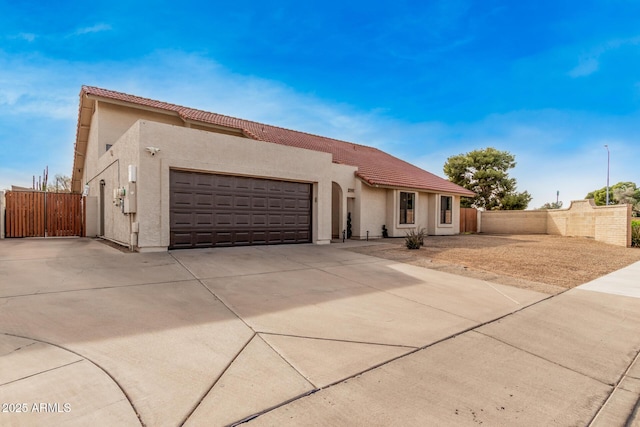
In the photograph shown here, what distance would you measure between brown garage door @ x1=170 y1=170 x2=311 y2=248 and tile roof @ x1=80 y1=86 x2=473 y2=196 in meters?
4.75

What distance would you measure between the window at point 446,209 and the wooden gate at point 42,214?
20.7 metres

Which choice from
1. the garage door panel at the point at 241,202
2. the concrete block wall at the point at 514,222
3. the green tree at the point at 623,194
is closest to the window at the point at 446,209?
the concrete block wall at the point at 514,222

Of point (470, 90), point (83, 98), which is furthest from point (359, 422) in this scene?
point (470, 90)

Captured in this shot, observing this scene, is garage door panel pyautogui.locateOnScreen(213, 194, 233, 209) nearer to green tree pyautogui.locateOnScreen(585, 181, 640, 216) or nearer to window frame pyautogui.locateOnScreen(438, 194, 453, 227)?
window frame pyautogui.locateOnScreen(438, 194, 453, 227)

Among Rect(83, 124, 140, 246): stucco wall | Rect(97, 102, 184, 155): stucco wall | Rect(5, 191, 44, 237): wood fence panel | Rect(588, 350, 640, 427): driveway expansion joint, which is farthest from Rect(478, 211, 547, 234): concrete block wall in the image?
Rect(5, 191, 44, 237): wood fence panel

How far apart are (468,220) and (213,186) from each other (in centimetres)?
2115

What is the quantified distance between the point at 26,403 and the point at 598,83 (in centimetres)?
2312

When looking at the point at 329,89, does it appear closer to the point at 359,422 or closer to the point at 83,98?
the point at 83,98

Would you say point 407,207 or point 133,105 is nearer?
point 133,105

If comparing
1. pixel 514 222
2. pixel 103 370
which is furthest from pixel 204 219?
pixel 514 222

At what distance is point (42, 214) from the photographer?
13500 mm

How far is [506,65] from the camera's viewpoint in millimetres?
14195

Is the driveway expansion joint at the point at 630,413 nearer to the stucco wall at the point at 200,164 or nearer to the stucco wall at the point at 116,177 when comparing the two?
the stucco wall at the point at 200,164

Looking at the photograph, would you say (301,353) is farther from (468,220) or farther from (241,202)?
(468,220)
